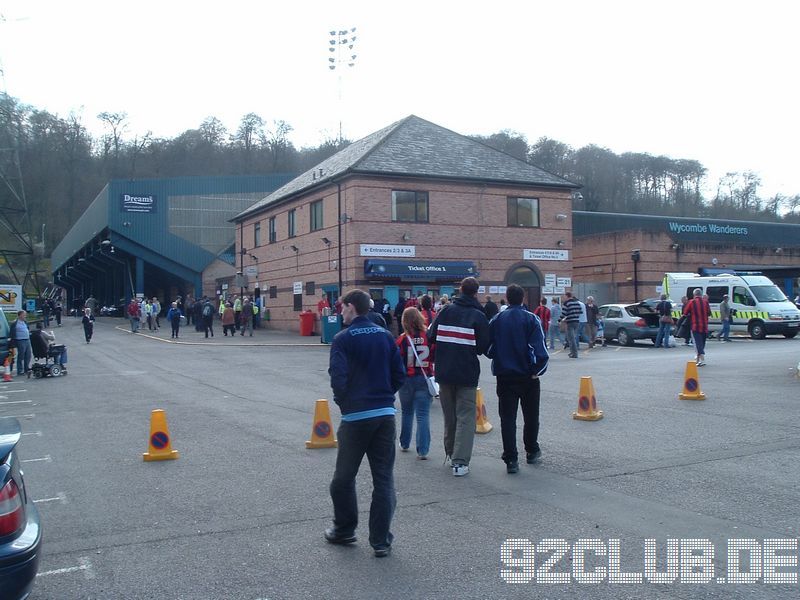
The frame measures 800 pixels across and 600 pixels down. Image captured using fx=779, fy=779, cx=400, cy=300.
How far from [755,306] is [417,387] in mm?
24534

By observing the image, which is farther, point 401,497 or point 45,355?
point 45,355

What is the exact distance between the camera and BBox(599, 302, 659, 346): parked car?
26.9 m

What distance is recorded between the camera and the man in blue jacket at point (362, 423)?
5520 millimetres

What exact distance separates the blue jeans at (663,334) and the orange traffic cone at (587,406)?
600 inches

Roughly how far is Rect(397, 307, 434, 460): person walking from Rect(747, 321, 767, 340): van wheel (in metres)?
24.0

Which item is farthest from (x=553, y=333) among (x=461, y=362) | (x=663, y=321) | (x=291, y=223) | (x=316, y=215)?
(x=461, y=362)

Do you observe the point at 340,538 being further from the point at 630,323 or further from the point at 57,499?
the point at 630,323

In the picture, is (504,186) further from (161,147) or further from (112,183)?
(161,147)

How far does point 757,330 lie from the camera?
29.2 metres

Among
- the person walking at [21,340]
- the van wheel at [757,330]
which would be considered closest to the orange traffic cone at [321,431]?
the person walking at [21,340]

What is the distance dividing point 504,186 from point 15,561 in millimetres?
32726

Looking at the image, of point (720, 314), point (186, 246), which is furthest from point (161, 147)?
point (720, 314)

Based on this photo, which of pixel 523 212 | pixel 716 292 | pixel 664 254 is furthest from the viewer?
pixel 664 254

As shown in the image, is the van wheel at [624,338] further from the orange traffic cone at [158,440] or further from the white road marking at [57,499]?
the white road marking at [57,499]
